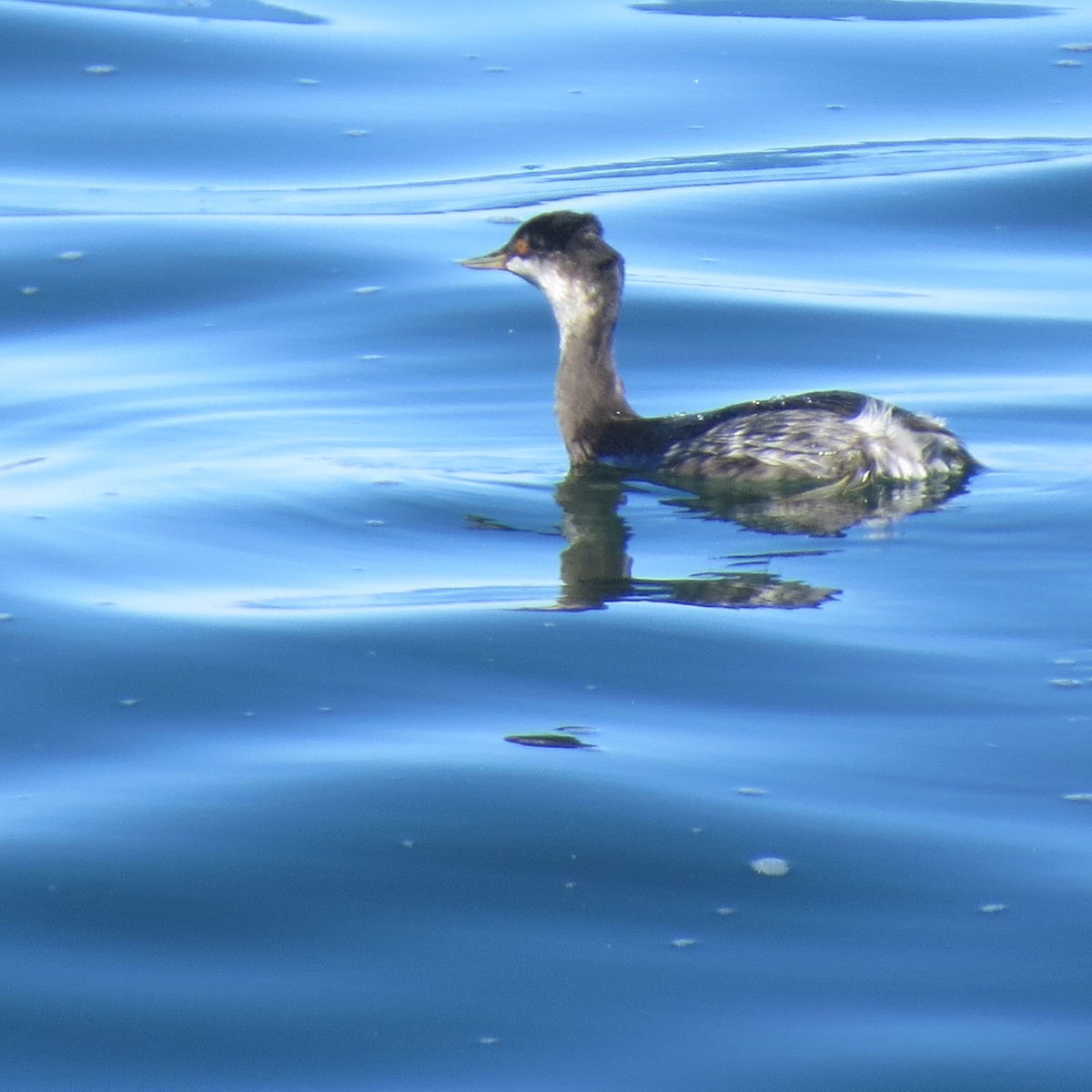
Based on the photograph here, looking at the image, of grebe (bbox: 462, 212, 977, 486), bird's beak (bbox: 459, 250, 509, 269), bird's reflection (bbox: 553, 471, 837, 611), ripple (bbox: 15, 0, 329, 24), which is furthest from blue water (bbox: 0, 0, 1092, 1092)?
ripple (bbox: 15, 0, 329, 24)

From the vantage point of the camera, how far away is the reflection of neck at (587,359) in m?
8.91

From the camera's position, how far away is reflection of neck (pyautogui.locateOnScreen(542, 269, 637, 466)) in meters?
8.91

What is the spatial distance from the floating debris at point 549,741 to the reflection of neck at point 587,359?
9.79 feet

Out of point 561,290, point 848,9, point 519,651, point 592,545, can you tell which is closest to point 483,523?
point 592,545

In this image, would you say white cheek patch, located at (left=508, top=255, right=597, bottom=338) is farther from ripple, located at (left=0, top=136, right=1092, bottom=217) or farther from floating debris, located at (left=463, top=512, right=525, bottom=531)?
ripple, located at (left=0, top=136, right=1092, bottom=217)

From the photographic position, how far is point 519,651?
21.7 ft

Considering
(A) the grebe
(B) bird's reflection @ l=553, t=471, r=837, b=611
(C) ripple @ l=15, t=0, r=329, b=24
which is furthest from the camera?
(C) ripple @ l=15, t=0, r=329, b=24

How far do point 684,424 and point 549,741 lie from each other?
2958 millimetres

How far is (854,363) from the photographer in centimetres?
1056

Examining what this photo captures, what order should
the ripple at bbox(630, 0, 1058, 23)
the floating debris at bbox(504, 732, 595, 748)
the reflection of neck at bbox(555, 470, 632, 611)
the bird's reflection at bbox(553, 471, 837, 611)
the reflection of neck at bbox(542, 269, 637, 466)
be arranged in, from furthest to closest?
the ripple at bbox(630, 0, 1058, 23) → the reflection of neck at bbox(542, 269, 637, 466) → the reflection of neck at bbox(555, 470, 632, 611) → the bird's reflection at bbox(553, 471, 837, 611) → the floating debris at bbox(504, 732, 595, 748)

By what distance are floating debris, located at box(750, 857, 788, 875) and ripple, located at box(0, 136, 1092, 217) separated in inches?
346

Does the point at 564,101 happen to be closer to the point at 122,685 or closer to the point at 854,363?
the point at 854,363

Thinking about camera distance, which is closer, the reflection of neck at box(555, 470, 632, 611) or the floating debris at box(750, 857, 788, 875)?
the floating debris at box(750, 857, 788, 875)

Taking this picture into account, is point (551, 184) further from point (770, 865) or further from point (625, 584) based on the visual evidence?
point (770, 865)
